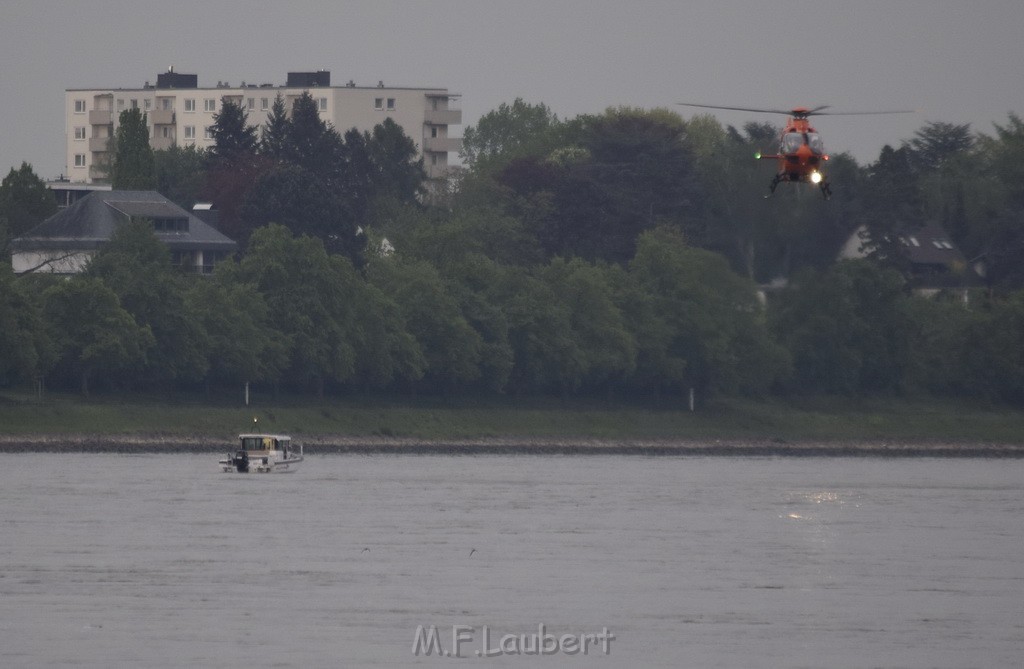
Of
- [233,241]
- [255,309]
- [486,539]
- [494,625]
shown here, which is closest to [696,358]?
[255,309]

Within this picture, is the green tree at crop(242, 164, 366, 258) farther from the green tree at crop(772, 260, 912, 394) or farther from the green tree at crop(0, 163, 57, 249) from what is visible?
the green tree at crop(772, 260, 912, 394)

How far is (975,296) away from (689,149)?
38.9 metres

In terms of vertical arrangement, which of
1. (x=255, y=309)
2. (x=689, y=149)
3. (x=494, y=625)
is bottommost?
(x=494, y=625)

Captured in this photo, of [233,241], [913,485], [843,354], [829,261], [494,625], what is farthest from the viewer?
[233,241]

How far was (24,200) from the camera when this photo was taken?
7151 inches

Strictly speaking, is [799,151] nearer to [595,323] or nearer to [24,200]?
[595,323]

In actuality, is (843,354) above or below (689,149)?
below

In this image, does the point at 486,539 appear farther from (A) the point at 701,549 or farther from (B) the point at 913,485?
(B) the point at 913,485

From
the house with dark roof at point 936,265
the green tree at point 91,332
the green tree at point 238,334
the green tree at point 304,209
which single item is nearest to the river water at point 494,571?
the green tree at point 91,332

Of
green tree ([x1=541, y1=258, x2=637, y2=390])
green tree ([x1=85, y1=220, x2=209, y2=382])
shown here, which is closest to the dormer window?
green tree ([x1=541, y1=258, x2=637, y2=390])

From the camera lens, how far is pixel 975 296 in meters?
165

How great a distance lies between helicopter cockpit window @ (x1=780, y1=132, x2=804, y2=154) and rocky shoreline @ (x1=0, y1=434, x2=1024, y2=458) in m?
76.1

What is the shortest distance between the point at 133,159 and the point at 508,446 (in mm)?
60310

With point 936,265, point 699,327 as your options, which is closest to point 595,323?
point 699,327
